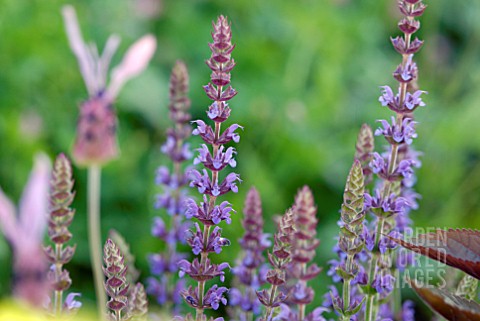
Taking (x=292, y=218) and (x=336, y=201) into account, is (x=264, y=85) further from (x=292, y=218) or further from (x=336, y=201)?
(x=292, y=218)

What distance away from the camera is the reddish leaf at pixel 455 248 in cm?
111

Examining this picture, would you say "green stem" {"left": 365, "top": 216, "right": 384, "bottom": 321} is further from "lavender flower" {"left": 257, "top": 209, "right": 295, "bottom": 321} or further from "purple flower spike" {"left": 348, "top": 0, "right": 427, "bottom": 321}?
"lavender flower" {"left": 257, "top": 209, "right": 295, "bottom": 321}

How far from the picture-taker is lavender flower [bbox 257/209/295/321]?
111cm

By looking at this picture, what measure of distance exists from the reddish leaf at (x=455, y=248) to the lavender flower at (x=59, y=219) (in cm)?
49

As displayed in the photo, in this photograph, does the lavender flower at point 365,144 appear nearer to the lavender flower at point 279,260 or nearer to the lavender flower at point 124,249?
the lavender flower at point 279,260

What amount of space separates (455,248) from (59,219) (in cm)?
59

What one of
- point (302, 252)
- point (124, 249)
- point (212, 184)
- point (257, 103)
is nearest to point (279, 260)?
point (302, 252)

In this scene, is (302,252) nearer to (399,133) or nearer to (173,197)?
(399,133)

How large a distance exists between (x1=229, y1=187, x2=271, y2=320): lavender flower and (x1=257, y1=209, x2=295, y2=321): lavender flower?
0.54 feet

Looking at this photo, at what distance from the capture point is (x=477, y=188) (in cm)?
320

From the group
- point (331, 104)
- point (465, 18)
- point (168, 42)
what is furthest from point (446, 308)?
point (465, 18)

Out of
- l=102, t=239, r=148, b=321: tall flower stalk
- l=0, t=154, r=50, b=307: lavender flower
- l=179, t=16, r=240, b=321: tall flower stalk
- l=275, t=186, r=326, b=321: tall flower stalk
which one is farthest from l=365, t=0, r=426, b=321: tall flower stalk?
l=0, t=154, r=50, b=307: lavender flower

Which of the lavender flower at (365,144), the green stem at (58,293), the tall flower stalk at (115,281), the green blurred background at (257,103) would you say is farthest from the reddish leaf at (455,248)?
the green blurred background at (257,103)

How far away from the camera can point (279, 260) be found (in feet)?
3.80
